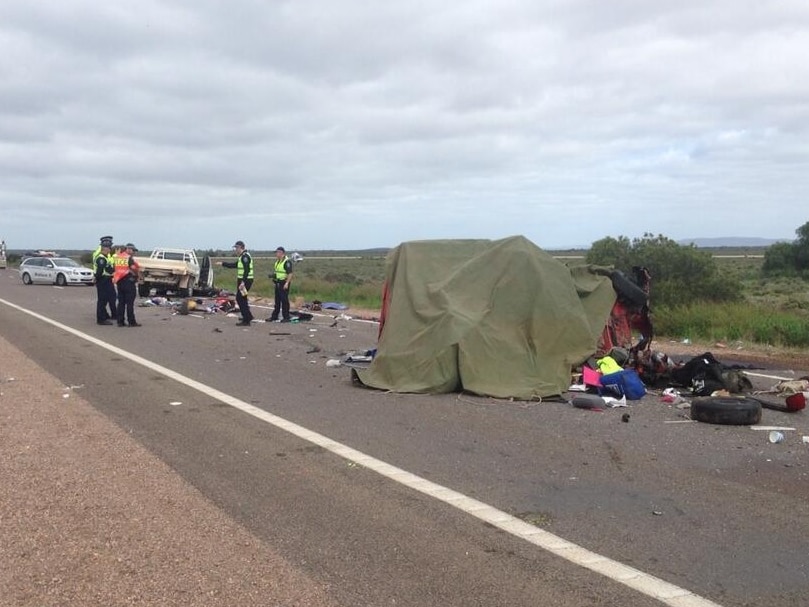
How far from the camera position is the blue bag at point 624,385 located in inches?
359

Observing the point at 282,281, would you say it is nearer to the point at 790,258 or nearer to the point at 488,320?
the point at 488,320

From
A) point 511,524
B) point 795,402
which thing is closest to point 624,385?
point 795,402

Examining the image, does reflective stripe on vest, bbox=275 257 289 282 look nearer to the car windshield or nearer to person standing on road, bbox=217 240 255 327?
person standing on road, bbox=217 240 255 327

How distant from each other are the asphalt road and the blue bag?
0.48ft

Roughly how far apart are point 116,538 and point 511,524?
236 cm

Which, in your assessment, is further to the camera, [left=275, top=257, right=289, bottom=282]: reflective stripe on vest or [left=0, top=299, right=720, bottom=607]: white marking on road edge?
[left=275, top=257, right=289, bottom=282]: reflective stripe on vest

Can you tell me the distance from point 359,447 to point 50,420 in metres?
3.18

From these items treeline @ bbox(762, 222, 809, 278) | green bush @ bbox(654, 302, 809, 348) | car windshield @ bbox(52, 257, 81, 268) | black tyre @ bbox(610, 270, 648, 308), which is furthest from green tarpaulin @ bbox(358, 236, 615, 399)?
treeline @ bbox(762, 222, 809, 278)

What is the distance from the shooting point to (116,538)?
4.71 meters

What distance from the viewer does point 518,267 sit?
33.5ft

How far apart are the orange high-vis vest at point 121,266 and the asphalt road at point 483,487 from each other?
22.9ft

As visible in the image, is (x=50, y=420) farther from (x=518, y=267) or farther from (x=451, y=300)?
(x=518, y=267)

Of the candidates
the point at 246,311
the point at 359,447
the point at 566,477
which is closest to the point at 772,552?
the point at 566,477

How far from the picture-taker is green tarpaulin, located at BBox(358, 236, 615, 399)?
9.42 meters
